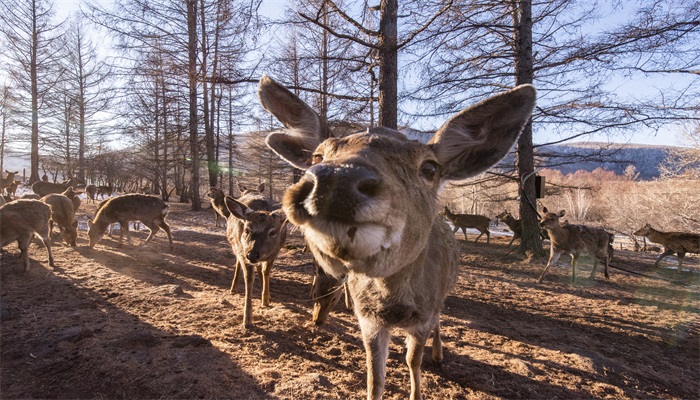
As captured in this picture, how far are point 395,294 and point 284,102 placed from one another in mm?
1781

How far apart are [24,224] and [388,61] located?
861cm

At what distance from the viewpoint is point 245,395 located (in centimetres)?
302

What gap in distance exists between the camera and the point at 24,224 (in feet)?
22.4

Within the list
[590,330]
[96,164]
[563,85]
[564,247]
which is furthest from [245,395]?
[96,164]

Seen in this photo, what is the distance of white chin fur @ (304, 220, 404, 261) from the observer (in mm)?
1322

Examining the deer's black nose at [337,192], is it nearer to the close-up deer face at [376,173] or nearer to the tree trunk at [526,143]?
the close-up deer face at [376,173]

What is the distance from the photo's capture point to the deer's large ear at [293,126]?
8.49 ft

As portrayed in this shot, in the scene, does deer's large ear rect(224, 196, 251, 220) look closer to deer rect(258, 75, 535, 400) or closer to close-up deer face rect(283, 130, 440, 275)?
deer rect(258, 75, 535, 400)

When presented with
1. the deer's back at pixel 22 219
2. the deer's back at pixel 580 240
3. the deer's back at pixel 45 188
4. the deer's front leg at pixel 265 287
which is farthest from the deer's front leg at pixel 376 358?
the deer's back at pixel 45 188

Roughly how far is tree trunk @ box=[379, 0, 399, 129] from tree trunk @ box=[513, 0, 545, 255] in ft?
11.4

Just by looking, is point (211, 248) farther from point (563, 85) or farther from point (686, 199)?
point (686, 199)

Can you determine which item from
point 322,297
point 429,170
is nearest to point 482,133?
point 429,170

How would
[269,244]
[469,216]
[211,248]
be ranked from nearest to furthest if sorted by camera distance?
[269,244] → [211,248] → [469,216]

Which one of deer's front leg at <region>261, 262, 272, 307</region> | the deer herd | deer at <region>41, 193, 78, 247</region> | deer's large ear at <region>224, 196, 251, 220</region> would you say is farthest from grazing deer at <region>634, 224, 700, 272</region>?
deer at <region>41, 193, 78, 247</region>
